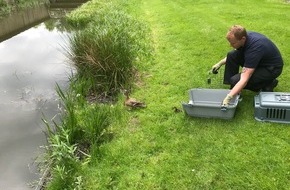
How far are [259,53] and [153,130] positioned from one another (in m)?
1.71

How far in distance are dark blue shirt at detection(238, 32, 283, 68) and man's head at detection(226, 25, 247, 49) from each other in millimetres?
120

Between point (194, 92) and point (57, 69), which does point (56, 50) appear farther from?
point (194, 92)

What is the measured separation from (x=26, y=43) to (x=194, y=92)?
7.89 m

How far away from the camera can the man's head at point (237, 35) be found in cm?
420

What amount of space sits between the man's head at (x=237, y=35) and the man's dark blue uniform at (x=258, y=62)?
4.6 inches

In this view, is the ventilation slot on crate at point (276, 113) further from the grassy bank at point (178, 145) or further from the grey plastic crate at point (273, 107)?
the grassy bank at point (178, 145)

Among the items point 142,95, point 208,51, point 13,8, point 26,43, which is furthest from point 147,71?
point 13,8

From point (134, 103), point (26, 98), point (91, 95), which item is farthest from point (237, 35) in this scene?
point (26, 98)

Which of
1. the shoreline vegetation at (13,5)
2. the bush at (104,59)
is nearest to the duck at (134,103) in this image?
the bush at (104,59)

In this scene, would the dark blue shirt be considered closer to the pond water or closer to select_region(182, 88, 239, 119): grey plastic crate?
select_region(182, 88, 239, 119): grey plastic crate

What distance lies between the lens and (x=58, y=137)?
4.23 m

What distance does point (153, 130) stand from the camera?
4.50m

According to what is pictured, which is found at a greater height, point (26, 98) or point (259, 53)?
point (259, 53)

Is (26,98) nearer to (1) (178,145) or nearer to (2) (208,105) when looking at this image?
(1) (178,145)
